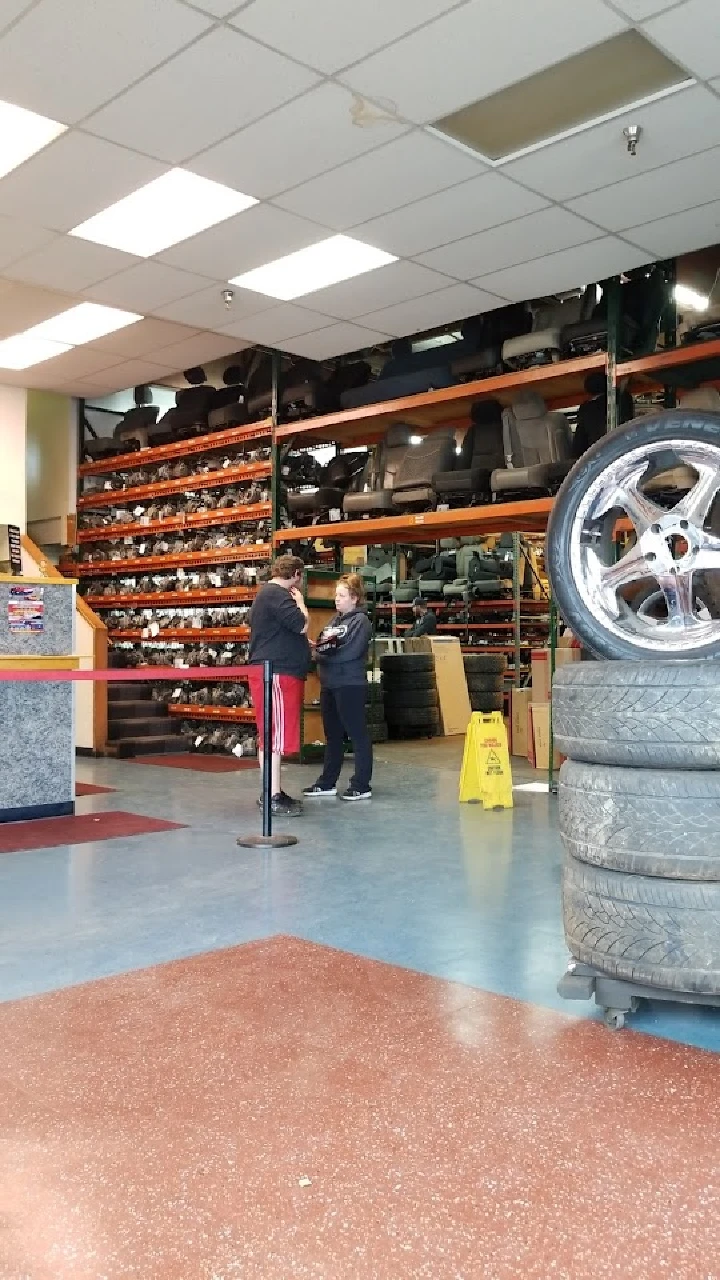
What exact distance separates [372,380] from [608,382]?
9.56 feet

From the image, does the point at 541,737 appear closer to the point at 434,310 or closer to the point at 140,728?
the point at 434,310

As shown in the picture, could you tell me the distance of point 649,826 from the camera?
2.57 metres

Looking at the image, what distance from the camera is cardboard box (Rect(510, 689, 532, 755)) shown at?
9.12 m

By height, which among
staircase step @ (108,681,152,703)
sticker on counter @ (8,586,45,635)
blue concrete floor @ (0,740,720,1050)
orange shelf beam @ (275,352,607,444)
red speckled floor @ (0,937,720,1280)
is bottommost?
blue concrete floor @ (0,740,720,1050)

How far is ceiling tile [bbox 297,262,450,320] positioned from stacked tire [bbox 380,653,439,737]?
3.67m

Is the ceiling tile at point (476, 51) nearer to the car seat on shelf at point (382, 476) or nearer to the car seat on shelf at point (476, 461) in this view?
the car seat on shelf at point (476, 461)

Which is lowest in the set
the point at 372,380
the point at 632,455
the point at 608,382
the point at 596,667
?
the point at 596,667

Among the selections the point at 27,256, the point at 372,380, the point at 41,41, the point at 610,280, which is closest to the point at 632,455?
the point at 41,41

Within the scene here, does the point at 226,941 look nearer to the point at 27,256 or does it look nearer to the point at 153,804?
the point at 153,804

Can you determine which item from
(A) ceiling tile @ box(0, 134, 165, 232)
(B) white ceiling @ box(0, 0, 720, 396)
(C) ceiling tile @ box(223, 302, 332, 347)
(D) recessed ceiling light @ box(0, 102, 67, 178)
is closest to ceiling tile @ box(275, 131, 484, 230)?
(B) white ceiling @ box(0, 0, 720, 396)

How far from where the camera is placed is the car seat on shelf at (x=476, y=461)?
7566mm

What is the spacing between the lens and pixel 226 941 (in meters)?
3.38

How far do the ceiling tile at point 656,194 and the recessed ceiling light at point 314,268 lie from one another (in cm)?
144

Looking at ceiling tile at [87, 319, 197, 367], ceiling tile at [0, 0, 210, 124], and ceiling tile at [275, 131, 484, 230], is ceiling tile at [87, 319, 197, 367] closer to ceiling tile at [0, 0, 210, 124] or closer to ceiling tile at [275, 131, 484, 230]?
ceiling tile at [275, 131, 484, 230]
